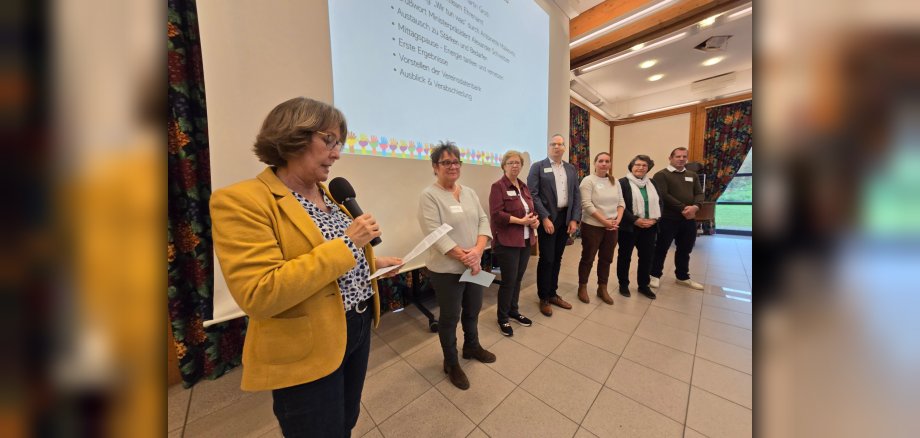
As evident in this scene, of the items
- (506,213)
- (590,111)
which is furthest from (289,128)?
(590,111)

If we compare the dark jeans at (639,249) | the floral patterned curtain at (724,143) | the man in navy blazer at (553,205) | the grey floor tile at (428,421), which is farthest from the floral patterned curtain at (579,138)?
the grey floor tile at (428,421)

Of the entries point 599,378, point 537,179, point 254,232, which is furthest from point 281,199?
point 537,179

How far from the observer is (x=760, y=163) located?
20 centimetres

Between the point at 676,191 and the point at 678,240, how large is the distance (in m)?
0.50

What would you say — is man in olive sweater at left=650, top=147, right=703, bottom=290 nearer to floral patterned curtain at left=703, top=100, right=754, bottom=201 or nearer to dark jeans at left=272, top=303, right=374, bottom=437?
dark jeans at left=272, top=303, right=374, bottom=437

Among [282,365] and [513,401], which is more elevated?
[282,365]

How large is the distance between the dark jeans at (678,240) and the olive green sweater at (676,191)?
86 mm

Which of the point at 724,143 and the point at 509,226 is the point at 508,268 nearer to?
the point at 509,226

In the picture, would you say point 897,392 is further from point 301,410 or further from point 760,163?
point 301,410

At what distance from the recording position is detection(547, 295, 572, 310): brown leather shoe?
96.8 inches

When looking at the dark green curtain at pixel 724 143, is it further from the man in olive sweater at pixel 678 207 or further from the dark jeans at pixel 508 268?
the dark jeans at pixel 508 268

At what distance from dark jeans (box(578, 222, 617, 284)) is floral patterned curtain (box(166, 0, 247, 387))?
2.51 meters

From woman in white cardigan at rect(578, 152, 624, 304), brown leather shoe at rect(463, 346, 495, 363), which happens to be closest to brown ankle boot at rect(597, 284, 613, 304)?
woman in white cardigan at rect(578, 152, 624, 304)

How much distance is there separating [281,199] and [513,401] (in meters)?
1.33
